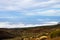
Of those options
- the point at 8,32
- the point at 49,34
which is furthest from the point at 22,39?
the point at 49,34

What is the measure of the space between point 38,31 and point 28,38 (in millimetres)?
430

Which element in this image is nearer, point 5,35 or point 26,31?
point 5,35

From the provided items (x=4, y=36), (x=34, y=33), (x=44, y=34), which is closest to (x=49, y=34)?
(x=44, y=34)

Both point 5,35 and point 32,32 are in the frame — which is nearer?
point 5,35

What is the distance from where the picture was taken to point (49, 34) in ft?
14.0

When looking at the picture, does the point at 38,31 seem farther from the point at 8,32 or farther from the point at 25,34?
the point at 8,32

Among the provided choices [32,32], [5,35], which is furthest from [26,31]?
[5,35]

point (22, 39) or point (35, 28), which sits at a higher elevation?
point (35, 28)

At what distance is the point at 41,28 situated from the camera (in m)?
4.46

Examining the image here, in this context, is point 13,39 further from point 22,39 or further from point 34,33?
point 34,33

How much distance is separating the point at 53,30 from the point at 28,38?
0.87 m

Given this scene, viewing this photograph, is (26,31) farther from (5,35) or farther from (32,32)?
(5,35)

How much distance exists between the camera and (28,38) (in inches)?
167

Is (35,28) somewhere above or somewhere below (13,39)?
above
